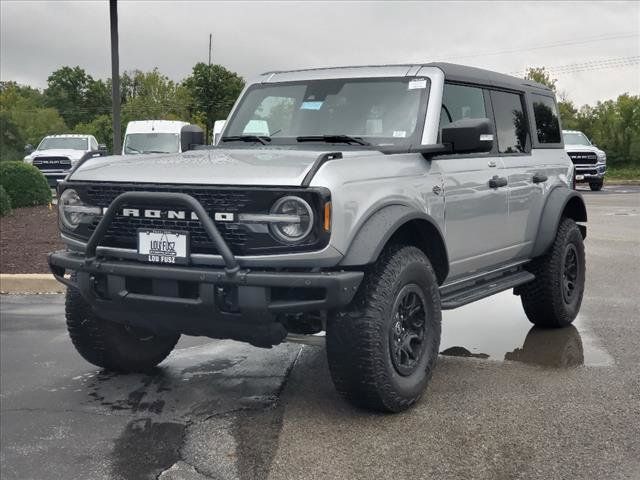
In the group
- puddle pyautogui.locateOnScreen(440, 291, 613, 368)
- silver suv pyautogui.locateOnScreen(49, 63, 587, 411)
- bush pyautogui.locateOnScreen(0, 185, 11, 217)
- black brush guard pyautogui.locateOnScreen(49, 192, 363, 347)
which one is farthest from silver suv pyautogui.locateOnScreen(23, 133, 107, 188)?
black brush guard pyautogui.locateOnScreen(49, 192, 363, 347)

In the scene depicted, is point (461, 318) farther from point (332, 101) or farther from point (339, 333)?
point (339, 333)

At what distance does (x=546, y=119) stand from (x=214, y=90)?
66792 mm

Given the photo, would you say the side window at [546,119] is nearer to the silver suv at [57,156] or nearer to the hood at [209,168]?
the hood at [209,168]

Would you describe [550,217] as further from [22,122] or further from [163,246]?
[22,122]

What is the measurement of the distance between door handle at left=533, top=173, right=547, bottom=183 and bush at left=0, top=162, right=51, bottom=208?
12354 mm

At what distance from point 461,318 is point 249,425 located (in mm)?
3292

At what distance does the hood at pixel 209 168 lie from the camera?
13.4 feet

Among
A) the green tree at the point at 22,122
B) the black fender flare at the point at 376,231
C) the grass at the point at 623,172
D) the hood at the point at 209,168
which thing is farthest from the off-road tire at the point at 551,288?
the grass at the point at 623,172

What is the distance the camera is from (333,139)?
206 inches

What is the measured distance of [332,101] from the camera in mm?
5625

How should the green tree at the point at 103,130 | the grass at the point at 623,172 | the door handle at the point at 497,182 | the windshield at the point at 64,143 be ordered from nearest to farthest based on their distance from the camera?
the door handle at the point at 497,182, the windshield at the point at 64,143, the grass at the point at 623,172, the green tree at the point at 103,130

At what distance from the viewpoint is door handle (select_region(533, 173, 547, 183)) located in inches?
253

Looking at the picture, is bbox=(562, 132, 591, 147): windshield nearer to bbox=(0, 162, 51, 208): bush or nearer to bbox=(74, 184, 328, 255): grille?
bbox=(0, 162, 51, 208): bush

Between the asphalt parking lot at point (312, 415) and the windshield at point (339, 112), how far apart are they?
1.60 meters
